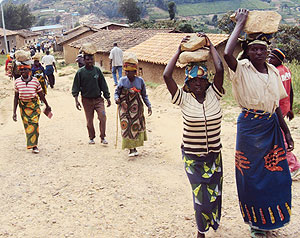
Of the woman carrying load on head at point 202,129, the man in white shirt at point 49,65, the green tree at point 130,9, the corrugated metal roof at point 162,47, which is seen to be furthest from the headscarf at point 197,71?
the green tree at point 130,9

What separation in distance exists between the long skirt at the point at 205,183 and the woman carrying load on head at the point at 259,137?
241 millimetres

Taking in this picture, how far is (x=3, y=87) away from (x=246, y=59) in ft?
50.3

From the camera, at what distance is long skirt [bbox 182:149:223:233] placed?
10.6 feet

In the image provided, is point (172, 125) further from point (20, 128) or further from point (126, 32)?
point (126, 32)

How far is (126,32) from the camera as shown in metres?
26.2

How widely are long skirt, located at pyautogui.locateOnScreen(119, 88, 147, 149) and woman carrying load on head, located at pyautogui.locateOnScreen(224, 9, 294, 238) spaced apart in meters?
2.77

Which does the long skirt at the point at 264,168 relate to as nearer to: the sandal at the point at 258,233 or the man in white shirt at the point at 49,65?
the sandal at the point at 258,233

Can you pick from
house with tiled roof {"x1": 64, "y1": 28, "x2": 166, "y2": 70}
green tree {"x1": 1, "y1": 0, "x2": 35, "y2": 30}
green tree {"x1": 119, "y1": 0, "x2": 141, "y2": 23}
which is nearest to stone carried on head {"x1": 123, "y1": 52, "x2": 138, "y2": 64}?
house with tiled roof {"x1": 64, "y1": 28, "x2": 166, "y2": 70}

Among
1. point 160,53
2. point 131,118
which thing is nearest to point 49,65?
point 160,53

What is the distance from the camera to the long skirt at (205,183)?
322 cm

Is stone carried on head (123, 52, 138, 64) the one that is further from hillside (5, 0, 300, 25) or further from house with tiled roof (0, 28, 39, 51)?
hillside (5, 0, 300, 25)

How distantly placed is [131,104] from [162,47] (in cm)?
1195

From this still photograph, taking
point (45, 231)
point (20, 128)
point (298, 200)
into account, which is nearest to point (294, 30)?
point (20, 128)

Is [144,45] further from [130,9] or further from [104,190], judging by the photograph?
[130,9]
